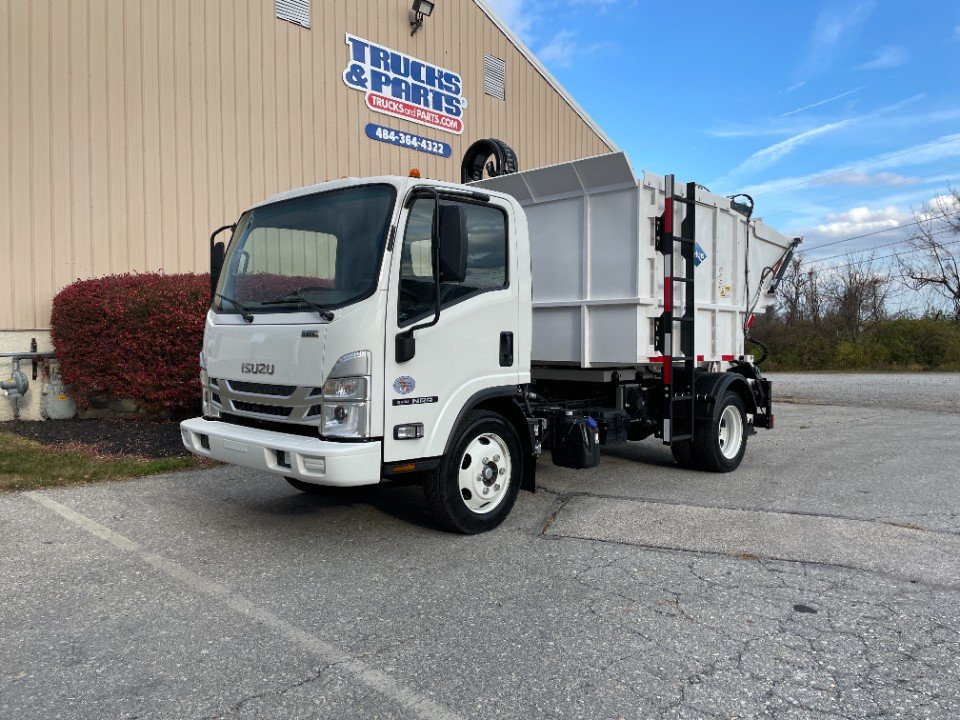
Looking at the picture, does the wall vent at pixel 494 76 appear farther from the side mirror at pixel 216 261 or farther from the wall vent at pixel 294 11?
the side mirror at pixel 216 261

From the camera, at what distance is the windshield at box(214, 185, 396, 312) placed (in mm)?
4641

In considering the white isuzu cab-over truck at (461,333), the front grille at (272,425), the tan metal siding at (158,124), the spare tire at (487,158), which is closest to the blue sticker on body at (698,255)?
the white isuzu cab-over truck at (461,333)

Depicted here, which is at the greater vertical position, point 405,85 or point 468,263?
point 405,85

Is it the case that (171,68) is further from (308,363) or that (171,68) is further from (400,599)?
(400,599)

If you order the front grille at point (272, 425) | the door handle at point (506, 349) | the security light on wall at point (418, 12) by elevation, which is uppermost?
the security light on wall at point (418, 12)

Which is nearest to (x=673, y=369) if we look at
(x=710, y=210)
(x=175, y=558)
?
(x=710, y=210)

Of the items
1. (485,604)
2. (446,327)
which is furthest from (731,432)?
(485,604)

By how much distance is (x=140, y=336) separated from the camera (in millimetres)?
9172

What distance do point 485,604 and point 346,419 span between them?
1.36 meters

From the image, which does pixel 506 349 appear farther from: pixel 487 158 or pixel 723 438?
pixel 723 438

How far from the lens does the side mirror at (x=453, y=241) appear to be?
182 inches

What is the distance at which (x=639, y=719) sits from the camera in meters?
2.89

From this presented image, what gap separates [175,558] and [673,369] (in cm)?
473

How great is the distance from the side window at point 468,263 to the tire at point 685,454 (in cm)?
321
